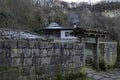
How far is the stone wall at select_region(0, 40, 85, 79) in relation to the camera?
18.0ft

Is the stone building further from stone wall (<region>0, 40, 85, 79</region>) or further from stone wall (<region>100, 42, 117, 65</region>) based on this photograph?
stone wall (<region>0, 40, 85, 79</region>)

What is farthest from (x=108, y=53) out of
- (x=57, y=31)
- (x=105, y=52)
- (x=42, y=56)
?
(x=57, y=31)

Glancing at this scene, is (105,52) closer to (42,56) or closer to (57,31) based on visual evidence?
(42,56)

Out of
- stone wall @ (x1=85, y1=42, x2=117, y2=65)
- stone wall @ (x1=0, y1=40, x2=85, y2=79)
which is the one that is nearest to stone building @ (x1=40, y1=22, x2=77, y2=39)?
stone wall @ (x1=85, y1=42, x2=117, y2=65)

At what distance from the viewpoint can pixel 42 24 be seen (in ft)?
89.2

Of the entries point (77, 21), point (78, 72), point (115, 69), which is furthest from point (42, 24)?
point (78, 72)

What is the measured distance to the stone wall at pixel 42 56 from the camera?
5492 millimetres

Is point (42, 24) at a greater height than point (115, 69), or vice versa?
point (42, 24)

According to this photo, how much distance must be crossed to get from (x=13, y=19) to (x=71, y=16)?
43.8ft

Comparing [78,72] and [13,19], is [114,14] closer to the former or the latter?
[13,19]

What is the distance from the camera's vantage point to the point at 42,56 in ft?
20.4

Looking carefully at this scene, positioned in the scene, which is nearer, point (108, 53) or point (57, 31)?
point (108, 53)

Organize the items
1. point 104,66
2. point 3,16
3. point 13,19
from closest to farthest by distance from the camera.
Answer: point 104,66, point 3,16, point 13,19

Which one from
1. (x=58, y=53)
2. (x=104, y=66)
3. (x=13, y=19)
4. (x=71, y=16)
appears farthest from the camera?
(x=71, y=16)
